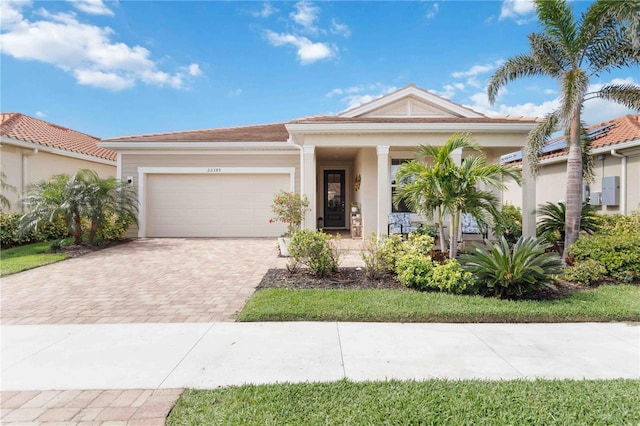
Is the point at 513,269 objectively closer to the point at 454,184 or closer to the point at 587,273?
the point at 454,184

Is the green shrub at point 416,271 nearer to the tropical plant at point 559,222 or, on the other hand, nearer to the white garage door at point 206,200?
the tropical plant at point 559,222

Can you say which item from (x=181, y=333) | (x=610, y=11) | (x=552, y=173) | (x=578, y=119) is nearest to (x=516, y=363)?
(x=181, y=333)

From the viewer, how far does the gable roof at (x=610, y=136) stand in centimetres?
1147

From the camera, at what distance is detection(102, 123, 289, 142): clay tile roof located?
12156mm

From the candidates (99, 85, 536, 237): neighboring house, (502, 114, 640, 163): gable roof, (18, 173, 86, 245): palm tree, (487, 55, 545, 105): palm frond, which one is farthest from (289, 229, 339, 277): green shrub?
(502, 114, 640, 163): gable roof

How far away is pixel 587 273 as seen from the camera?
19.4 ft

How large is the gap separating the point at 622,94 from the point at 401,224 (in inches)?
253

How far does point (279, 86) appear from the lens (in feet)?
47.2

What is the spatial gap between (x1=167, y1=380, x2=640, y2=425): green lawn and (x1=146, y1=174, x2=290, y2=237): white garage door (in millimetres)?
9931

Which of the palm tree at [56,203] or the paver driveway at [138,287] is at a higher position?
the palm tree at [56,203]

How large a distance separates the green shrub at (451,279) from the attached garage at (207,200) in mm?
7849

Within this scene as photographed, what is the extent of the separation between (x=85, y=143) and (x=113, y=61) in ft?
20.9

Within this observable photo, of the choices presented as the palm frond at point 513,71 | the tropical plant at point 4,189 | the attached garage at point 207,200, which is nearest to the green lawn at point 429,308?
the palm frond at point 513,71

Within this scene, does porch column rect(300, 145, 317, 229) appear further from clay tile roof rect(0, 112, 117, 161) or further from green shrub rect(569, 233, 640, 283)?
clay tile roof rect(0, 112, 117, 161)
